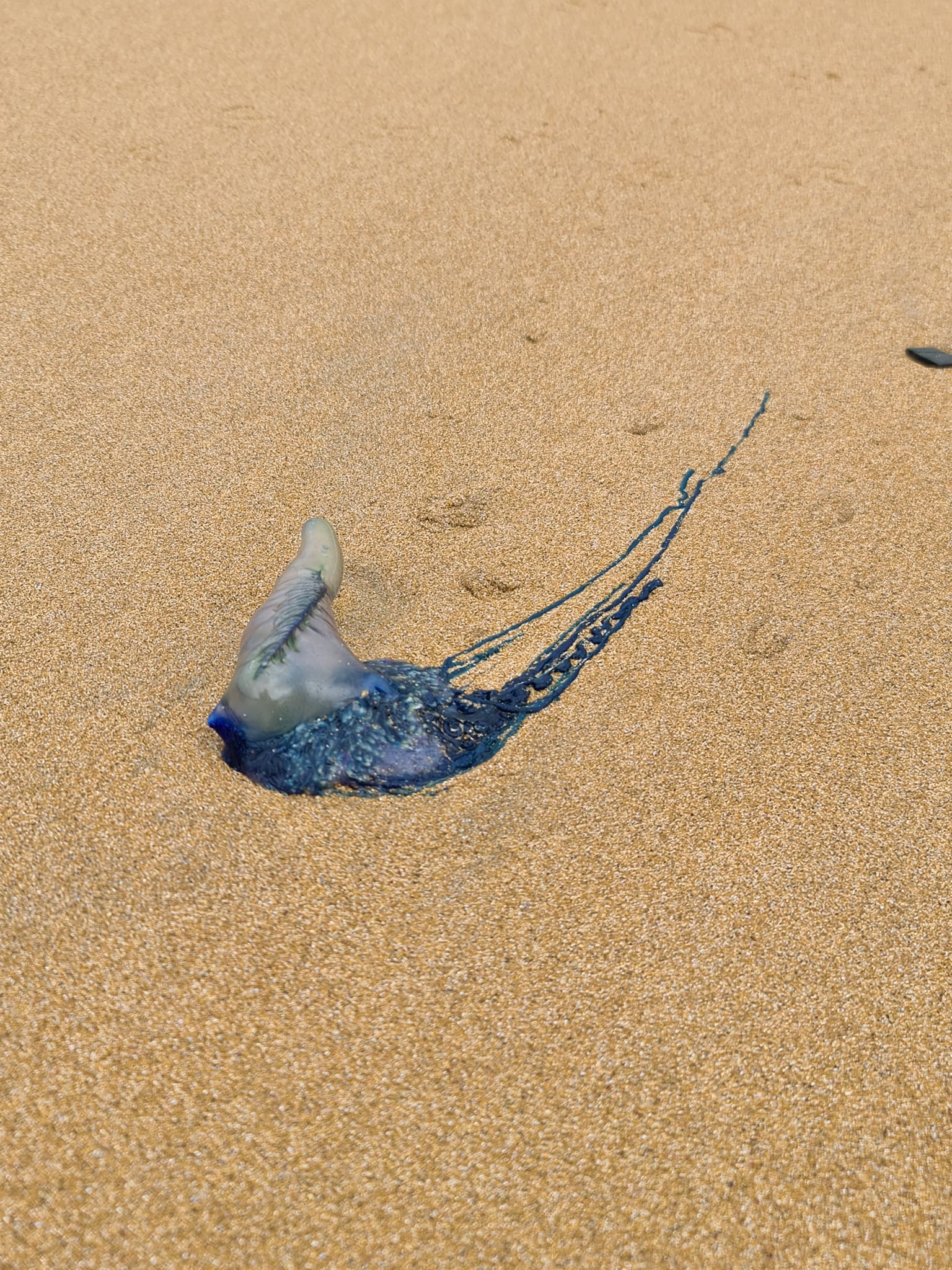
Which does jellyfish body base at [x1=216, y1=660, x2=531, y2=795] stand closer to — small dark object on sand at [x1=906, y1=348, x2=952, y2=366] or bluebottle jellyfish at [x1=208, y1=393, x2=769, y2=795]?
bluebottle jellyfish at [x1=208, y1=393, x2=769, y2=795]

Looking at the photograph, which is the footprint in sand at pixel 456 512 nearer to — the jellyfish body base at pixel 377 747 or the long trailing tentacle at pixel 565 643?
the long trailing tentacle at pixel 565 643

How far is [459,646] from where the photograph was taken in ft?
6.52

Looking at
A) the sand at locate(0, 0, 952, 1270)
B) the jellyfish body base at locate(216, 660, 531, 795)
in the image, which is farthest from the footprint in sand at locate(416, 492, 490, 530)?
the jellyfish body base at locate(216, 660, 531, 795)

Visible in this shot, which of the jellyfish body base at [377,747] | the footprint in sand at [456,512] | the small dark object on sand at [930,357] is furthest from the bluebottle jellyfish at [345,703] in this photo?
the small dark object on sand at [930,357]

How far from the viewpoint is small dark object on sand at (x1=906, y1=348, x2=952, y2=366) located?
2.79 metres

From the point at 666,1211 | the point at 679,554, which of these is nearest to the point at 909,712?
the point at 679,554

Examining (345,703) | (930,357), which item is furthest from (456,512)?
(930,357)

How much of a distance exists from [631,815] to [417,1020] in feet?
1.56

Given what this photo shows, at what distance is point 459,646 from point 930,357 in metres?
1.61

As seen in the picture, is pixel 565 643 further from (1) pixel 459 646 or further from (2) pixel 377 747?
(2) pixel 377 747

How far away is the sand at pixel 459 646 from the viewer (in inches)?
51.3

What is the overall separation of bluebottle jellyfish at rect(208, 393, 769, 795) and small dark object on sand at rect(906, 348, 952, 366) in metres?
1.41

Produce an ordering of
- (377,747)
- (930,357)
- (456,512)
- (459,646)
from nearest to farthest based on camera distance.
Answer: (377,747), (459,646), (456,512), (930,357)

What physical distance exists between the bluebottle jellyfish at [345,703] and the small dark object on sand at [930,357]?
55.7 inches
